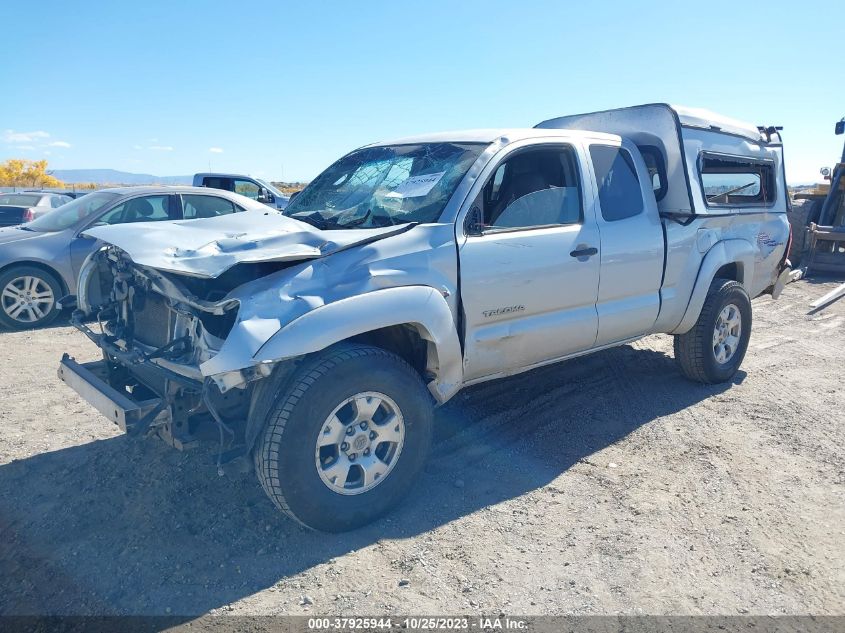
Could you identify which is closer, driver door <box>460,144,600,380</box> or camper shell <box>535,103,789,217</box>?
driver door <box>460,144,600,380</box>

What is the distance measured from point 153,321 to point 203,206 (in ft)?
17.1

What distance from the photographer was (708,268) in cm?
525

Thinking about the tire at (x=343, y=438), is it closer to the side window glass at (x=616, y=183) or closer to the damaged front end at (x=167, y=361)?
the damaged front end at (x=167, y=361)

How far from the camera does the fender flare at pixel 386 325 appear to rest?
2.91 meters

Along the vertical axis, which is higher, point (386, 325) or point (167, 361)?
point (386, 325)

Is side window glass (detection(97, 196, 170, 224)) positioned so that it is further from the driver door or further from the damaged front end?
the driver door

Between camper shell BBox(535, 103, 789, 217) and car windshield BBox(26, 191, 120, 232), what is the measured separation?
18.1ft

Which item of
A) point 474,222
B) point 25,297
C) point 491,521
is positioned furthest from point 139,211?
point 491,521

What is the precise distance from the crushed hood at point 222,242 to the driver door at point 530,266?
0.58 metres

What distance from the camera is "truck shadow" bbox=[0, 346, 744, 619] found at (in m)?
2.86

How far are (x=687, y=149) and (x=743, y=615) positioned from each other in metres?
3.53

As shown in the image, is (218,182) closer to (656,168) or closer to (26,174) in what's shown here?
(656,168)

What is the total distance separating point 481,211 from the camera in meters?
3.84

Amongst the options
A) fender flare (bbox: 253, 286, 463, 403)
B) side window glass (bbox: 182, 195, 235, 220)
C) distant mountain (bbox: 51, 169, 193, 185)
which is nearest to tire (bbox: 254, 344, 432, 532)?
fender flare (bbox: 253, 286, 463, 403)
